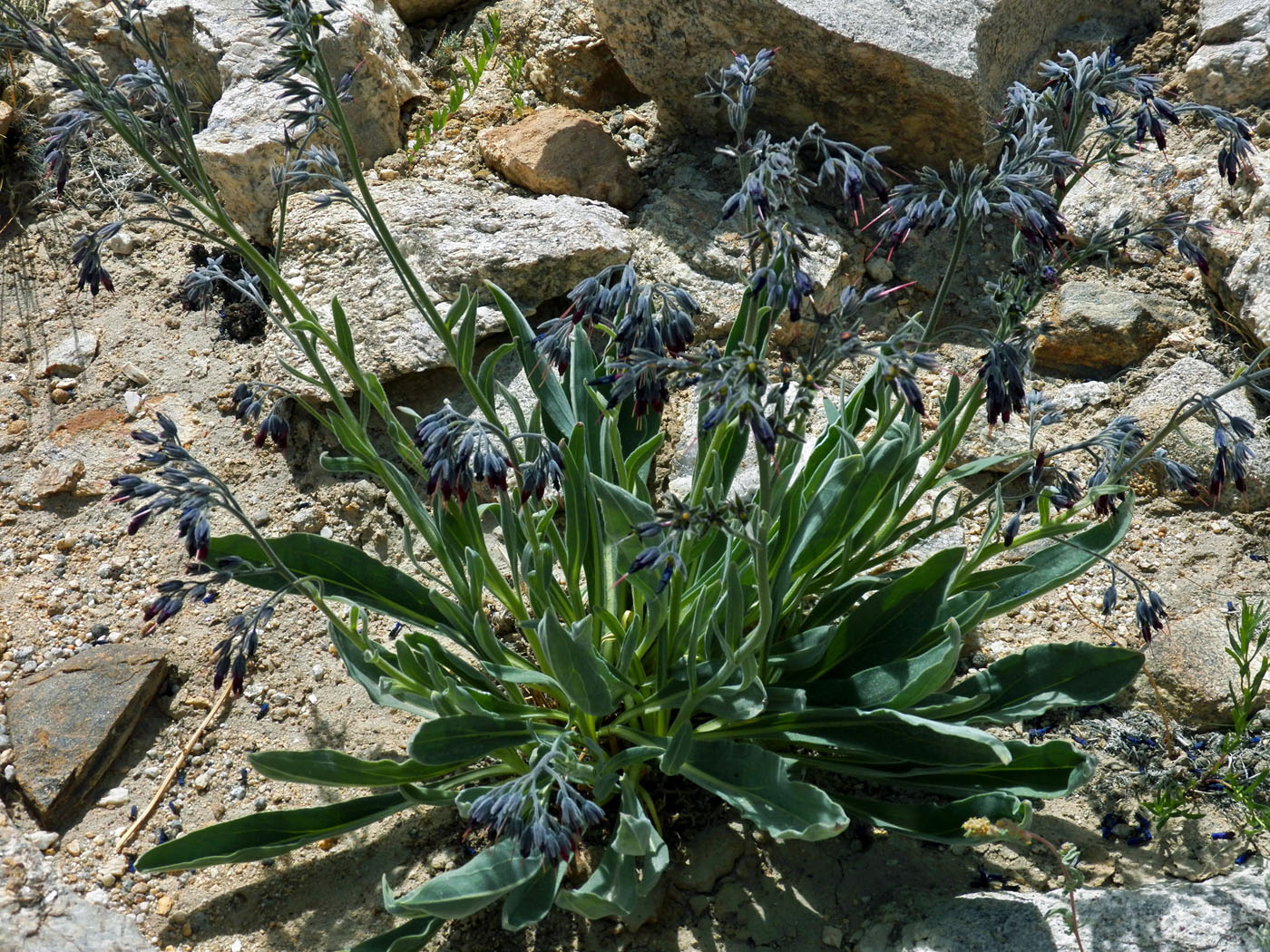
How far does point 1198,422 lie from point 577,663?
2.96m

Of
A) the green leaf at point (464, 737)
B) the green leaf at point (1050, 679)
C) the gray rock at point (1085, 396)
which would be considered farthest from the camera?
the gray rock at point (1085, 396)

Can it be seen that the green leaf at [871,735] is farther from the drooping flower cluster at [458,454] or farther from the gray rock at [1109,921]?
the drooping flower cluster at [458,454]

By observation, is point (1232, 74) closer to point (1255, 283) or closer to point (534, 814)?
point (1255, 283)

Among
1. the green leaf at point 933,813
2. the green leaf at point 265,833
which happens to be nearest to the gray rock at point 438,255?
the green leaf at point 265,833

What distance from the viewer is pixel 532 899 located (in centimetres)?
287

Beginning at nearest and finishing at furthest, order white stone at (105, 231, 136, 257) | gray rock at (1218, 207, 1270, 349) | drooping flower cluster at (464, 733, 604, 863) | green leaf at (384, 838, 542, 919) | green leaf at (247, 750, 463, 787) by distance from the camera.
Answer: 1. drooping flower cluster at (464, 733, 604, 863)
2. green leaf at (384, 838, 542, 919)
3. green leaf at (247, 750, 463, 787)
4. gray rock at (1218, 207, 1270, 349)
5. white stone at (105, 231, 136, 257)

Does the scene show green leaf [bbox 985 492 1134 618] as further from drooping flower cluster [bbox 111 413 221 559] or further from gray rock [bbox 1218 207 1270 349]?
drooping flower cluster [bbox 111 413 221 559]

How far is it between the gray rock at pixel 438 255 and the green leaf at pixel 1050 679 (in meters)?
2.35

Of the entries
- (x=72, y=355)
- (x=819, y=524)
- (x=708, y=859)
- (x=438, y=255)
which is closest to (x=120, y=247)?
(x=72, y=355)

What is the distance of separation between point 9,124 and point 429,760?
4.32 meters

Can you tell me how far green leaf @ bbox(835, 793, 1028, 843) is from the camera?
306 centimetres

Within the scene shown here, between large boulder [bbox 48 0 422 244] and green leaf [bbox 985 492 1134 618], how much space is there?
11.7 ft

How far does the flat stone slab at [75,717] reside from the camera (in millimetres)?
3627

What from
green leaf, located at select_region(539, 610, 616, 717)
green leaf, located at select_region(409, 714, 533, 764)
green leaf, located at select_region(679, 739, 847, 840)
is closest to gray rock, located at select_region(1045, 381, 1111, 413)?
green leaf, located at select_region(679, 739, 847, 840)
